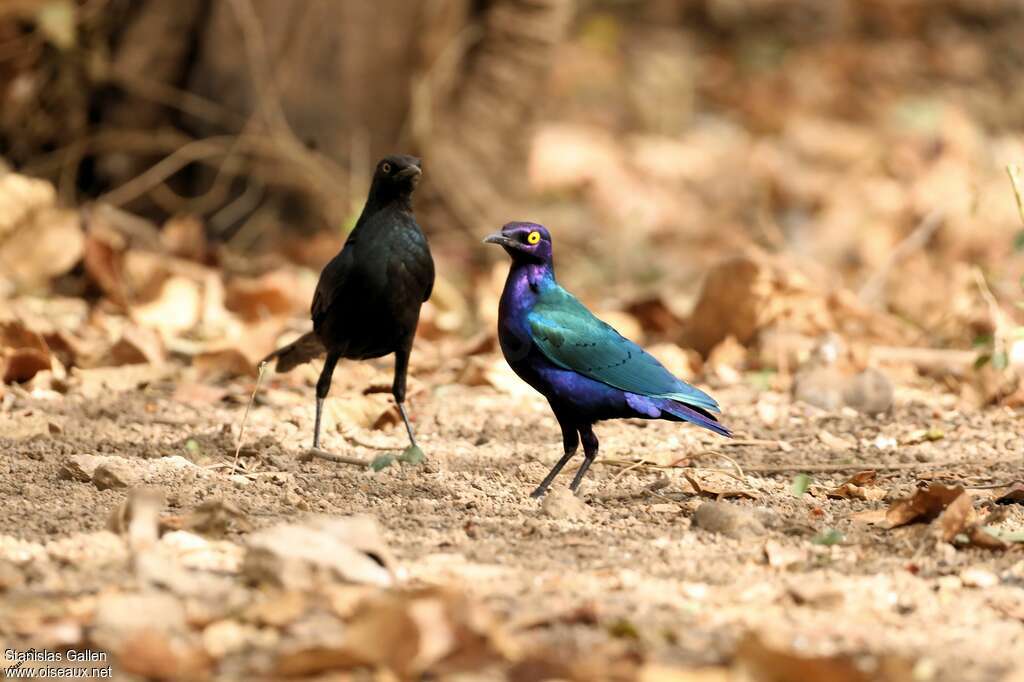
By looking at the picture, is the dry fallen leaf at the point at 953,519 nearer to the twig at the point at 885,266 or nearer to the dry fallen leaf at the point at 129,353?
the dry fallen leaf at the point at 129,353

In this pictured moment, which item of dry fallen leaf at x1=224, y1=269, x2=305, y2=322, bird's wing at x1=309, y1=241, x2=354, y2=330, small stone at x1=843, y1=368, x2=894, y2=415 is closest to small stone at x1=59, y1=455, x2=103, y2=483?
bird's wing at x1=309, y1=241, x2=354, y2=330

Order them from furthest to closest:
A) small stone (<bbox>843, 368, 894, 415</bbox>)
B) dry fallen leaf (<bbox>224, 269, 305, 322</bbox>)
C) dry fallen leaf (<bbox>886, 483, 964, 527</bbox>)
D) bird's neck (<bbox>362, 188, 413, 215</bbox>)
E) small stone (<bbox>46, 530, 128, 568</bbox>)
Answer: dry fallen leaf (<bbox>224, 269, 305, 322</bbox>)
small stone (<bbox>843, 368, 894, 415</bbox>)
bird's neck (<bbox>362, 188, 413, 215</bbox>)
dry fallen leaf (<bbox>886, 483, 964, 527</bbox>)
small stone (<bbox>46, 530, 128, 568</bbox>)

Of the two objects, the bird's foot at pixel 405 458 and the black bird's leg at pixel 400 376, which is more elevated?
the black bird's leg at pixel 400 376

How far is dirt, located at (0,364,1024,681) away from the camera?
9.07 feet

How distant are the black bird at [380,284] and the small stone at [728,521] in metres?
1.06

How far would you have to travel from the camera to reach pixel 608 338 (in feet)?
13.5

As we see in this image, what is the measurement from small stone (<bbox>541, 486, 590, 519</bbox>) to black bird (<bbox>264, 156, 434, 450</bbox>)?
722 millimetres

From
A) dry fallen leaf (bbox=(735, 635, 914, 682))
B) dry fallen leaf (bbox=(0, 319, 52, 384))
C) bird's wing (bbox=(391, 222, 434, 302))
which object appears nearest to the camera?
dry fallen leaf (bbox=(735, 635, 914, 682))

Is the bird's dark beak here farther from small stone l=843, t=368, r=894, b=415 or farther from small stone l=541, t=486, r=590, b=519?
small stone l=843, t=368, r=894, b=415

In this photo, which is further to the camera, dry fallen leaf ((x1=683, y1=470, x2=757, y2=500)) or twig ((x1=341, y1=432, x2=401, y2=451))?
twig ((x1=341, y1=432, x2=401, y2=451))

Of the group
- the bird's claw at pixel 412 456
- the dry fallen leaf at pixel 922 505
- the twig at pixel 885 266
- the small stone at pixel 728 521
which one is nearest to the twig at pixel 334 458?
the bird's claw at pixel 412 456

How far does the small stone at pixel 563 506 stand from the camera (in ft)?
11.7

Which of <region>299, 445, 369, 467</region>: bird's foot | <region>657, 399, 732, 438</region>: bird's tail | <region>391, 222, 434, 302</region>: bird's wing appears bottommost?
<region>299, 445, 369, 467</region>: bird's foot

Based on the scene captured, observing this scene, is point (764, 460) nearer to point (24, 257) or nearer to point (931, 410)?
point (931, 410)
